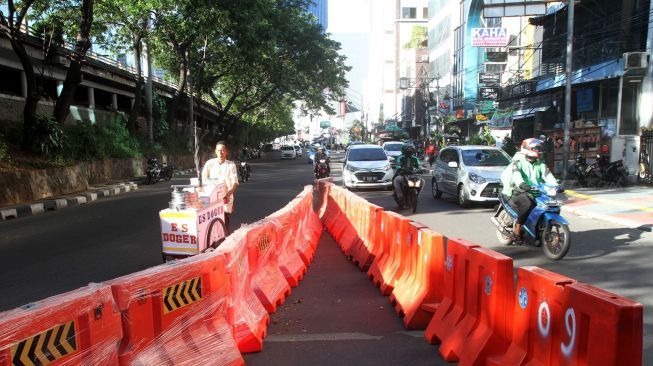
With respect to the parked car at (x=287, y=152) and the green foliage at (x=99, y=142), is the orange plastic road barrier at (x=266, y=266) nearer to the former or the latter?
the green foliage at (x=99, y=142)

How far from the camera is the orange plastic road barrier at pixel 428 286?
4.43m

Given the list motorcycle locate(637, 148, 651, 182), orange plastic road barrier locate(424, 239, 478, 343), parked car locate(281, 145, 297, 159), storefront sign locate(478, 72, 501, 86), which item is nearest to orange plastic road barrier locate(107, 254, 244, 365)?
orange plastic road barrier locate(424, 239, 478, 343)

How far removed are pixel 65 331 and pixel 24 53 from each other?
16674 mm

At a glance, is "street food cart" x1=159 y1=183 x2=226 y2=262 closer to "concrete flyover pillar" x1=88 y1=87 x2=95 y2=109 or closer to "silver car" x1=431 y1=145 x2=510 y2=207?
"silver car" x1=431 y1=145 x2=510 y2=207

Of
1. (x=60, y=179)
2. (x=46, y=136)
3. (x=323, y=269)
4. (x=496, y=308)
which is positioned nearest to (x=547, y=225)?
(x=323, y=269)

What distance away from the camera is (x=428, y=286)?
14.9ft

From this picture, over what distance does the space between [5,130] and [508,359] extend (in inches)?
732

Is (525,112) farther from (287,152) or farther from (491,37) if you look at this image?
(287,152)

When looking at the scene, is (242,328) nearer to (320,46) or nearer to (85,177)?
(85,177)

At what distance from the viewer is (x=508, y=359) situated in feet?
10.1

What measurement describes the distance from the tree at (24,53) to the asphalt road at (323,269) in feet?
18.1

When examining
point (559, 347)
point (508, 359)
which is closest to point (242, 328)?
point (508, 359)

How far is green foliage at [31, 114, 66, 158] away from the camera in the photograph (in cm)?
1681

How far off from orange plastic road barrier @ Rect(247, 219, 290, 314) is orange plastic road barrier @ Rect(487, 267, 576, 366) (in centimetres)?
232
